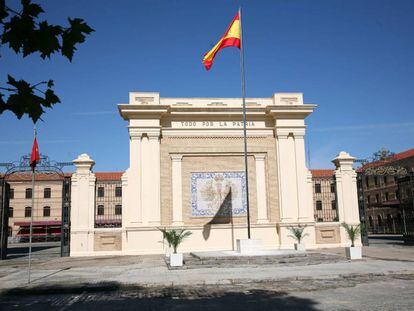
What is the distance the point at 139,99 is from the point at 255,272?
1175 centimetres

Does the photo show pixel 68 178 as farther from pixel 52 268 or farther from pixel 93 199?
pixel 52 268

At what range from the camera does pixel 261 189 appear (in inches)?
866

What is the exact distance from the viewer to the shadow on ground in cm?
831

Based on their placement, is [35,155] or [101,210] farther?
[101,210]

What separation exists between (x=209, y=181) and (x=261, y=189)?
2.75 metres

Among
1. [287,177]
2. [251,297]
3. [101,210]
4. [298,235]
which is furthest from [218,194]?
[101,210]

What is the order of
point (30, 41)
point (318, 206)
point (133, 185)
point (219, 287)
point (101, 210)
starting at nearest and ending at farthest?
point (30, 41) → point (219, 287) → point (133, 185) → point (101, 210) → point (318, 206)

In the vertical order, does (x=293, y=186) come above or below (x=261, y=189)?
above

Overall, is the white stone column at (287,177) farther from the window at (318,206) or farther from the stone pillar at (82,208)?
the window at (318,206)

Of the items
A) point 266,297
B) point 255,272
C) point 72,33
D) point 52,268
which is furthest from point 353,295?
point 52,268

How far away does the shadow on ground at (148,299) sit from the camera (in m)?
8.31

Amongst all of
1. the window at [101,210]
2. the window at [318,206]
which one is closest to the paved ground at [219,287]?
the window at [101,210]

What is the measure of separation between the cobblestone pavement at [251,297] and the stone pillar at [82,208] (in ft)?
34.0

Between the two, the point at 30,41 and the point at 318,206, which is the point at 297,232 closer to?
the point at 30,41
